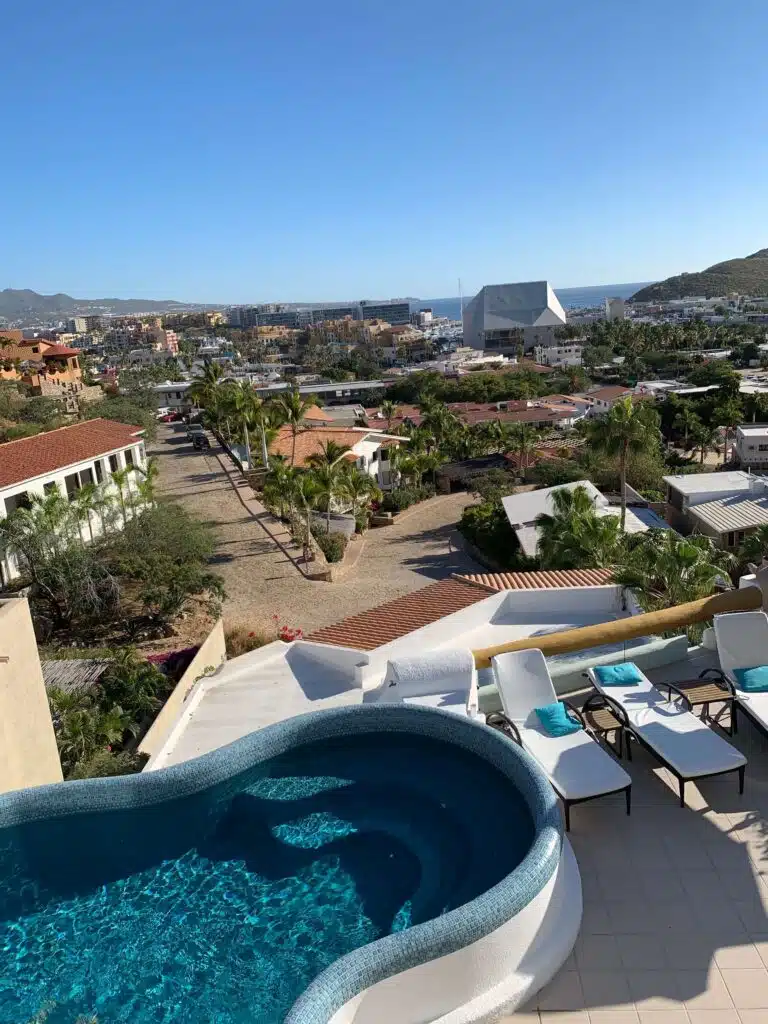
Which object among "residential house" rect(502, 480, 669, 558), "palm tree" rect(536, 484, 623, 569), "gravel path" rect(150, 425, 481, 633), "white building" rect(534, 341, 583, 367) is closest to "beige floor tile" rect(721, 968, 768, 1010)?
"palm tree" rect(536, 484, 623, 569)

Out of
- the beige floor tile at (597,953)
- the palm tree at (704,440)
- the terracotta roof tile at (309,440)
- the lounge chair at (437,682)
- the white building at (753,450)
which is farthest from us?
the palm tree at (704,440)

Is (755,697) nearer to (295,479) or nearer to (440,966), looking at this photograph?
(440,966)

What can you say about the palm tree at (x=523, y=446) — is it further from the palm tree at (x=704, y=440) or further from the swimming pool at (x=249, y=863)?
the swimming pool at (x=249, y=863)

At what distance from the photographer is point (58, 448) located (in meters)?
22.4

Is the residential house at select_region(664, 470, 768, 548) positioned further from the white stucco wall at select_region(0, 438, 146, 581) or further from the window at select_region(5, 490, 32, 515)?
the window at select_region(5, 490, 32, 515)

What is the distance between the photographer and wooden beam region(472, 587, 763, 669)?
7664 mm

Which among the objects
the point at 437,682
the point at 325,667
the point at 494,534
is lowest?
the point at 494,534

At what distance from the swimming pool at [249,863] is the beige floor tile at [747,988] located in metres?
1.11

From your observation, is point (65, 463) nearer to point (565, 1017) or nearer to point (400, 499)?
point (400, 499)

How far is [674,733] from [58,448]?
20.5 meters

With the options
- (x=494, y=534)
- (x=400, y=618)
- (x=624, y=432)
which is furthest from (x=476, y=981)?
(x=494, y=534)

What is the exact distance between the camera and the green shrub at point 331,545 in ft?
79.4

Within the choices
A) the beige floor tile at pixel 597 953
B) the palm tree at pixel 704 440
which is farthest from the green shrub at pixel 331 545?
the palm tree at pixel 704 440

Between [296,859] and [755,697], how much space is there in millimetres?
4005
